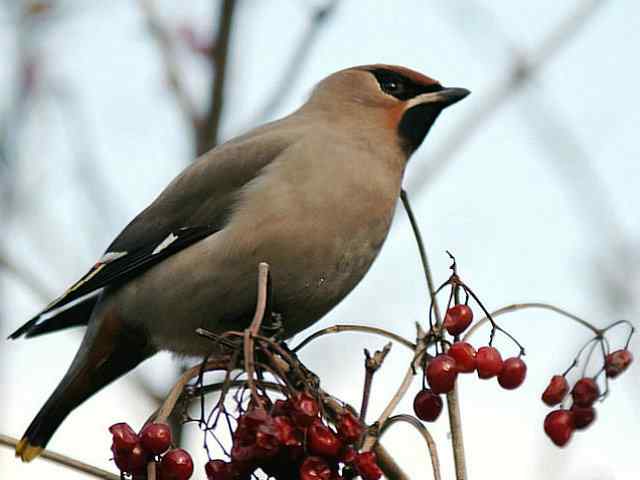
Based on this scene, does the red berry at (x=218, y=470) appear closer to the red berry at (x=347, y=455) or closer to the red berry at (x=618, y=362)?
the red berry at (x=347, y=455)

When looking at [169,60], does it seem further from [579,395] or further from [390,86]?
[579,395]

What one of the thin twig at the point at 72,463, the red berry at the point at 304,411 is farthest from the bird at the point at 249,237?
the red berry at the point at 304,411

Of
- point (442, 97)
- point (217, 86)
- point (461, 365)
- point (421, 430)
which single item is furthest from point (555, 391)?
point (217, 86)

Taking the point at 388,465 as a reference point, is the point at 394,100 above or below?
above

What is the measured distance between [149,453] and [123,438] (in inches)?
2.8

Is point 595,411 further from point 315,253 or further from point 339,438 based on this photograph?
point 315,253

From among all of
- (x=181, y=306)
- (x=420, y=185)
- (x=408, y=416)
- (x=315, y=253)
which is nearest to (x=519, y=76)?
(x=420, y=185)

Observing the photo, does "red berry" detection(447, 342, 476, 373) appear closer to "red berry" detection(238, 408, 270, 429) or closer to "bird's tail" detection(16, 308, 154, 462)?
"red berry" detection(238, 408, 270, 429)

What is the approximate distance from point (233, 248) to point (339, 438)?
6.37 ft

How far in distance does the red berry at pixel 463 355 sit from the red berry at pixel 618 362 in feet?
1.00

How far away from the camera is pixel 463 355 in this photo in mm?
2547

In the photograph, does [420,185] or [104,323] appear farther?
[420,185]

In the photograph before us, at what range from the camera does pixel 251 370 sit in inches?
87.0

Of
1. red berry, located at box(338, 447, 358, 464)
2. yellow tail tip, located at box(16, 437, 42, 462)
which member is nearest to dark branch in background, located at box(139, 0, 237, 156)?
yellow tail tip, located at box(16, 437, 42, 462)
